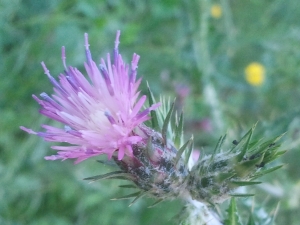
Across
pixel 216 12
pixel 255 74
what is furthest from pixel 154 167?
pixel 216 12

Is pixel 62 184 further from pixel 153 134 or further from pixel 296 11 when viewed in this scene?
pixel 296 11

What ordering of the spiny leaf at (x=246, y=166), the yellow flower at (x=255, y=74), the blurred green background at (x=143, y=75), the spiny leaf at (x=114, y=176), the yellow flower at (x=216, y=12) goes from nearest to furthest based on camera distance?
1. the spiny leaf at (x=246, y=166)
2. the spiny leaf at (x=114, y=176)
3. the blurred green background at (x=143, y=75)
4. the yellow flower at (x=255, y=74)
5. the yellow flower at (x=216, y=12)

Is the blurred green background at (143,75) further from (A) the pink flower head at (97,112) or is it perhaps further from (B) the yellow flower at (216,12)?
(A) the pink flower head at (97,112)

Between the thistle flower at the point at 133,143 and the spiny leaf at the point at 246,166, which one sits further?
the thistle flower at the point at 133,143

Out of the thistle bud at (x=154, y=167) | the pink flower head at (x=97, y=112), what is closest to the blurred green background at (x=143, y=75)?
the thistle bud at (x=154, y=167)

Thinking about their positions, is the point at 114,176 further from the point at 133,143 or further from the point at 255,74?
the point at 255,74

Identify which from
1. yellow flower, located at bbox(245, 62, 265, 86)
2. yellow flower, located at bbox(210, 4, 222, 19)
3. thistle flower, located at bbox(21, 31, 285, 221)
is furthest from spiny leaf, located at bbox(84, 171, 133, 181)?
yellow flower, located at bbox(210, 4, 222, 19)

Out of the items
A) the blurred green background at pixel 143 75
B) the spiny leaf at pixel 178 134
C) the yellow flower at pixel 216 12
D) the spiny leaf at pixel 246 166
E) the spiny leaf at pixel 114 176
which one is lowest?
the spiny leaf at pixel 114 176
